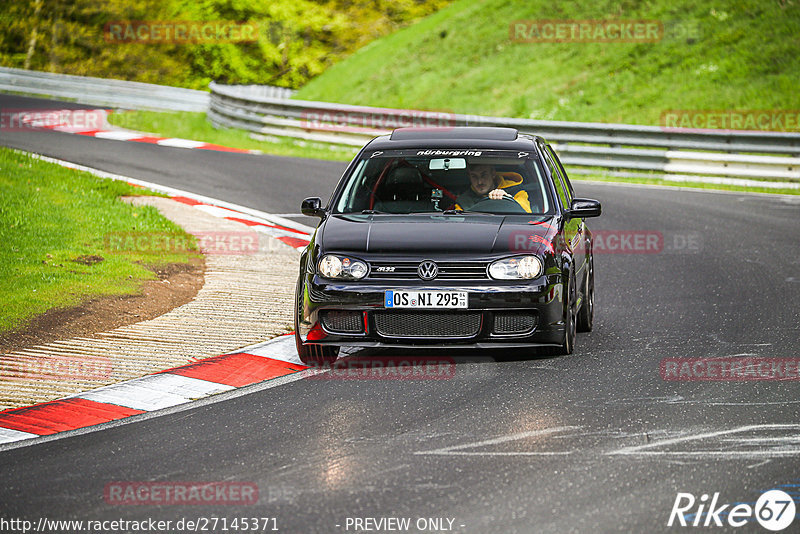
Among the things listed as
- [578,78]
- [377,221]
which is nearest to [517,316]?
[377,221]

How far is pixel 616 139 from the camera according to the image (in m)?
22.9

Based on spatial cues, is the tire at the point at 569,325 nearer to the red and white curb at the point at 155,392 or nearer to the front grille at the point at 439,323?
the front grille at the point at 439,323

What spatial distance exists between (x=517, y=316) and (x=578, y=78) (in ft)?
88.9

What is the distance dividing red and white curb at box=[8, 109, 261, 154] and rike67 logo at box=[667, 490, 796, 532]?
1961cm

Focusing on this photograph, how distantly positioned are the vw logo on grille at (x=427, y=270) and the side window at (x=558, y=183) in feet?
5.53

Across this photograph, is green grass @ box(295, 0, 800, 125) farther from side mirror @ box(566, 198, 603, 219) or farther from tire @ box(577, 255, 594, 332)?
side mirror @ box(566, 198, 603, 219)

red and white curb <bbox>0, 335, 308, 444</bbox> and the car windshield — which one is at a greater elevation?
the car windshield

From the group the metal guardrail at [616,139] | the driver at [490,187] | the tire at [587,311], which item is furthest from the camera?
the metal guardrail at [616,139]

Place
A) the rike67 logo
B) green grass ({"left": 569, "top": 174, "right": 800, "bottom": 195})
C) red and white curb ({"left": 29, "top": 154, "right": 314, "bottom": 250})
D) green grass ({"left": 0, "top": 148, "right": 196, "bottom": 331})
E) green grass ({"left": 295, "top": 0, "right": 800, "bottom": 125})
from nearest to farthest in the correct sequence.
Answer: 1. the rike67 logo
2. green grass ({"left": 0, "top": 148, "right": 196, "bottom": 331})
3. red and white curb ({"left": 29, "top": 154, "right": 314, "bottom": 250})
4. green grass ({"left": 569, "top": 174, "right": 800, "bottom": 195})
5. green grass ({"left": 295, "top": 0, "right": 800, "bottom": 125})

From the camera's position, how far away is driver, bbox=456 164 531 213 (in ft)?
29.8

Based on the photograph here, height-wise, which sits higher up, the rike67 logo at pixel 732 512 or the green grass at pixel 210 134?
the green grass at pixel 210 134

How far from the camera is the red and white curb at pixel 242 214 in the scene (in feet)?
47.7

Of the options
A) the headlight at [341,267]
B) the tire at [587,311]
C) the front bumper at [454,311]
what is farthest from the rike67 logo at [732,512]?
the tire at [587,311]

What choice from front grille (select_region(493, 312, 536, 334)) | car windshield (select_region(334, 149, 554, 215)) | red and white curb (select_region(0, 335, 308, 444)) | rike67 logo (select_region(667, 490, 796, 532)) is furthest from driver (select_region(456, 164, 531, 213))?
rike67 logo (select_region(667, 490, 796, 532))
